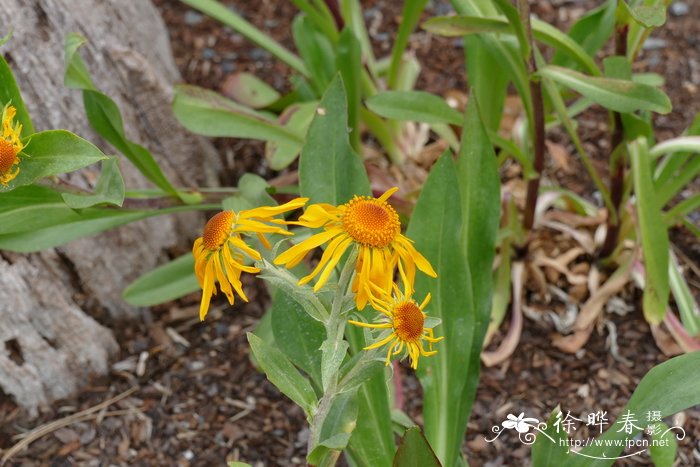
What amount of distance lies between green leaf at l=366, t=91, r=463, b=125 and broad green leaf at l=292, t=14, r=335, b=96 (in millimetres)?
416

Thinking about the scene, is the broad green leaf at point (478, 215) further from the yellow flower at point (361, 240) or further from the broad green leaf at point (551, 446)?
the yellow flower at point (361, 240)

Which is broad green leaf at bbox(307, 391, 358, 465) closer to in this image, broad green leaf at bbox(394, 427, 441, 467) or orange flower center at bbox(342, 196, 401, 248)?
broad green leaf at bbox(394, 427, 441, 467)

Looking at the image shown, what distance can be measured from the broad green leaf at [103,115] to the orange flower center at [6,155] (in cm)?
33

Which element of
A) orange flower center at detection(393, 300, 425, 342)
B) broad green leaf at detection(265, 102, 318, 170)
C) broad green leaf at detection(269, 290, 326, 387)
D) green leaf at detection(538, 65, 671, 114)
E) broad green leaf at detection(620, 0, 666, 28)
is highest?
broad green leaf at detection(620, 0, 666, 28)

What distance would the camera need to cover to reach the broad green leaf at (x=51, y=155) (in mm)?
1523

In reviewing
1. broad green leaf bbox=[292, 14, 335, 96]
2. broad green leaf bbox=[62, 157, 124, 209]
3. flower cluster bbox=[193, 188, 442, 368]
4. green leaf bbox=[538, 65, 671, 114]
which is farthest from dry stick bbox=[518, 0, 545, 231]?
broad green leaf bbox=[62, 157, 124, 209]

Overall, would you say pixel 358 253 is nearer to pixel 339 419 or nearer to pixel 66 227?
pixel 339 419

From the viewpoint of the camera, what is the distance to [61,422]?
7.01ft

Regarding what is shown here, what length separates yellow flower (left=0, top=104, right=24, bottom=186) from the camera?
4.77 ft

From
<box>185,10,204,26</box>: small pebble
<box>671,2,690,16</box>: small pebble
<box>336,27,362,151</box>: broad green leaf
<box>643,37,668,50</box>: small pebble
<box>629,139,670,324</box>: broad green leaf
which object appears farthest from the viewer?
<box>185,10,204,26</box>: small pebble

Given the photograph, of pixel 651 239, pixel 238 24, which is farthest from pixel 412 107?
pixel 238 24

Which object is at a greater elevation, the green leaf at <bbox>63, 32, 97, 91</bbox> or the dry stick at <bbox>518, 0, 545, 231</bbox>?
the green leaf at <bbox>63, 32, 97, 91</bbox>

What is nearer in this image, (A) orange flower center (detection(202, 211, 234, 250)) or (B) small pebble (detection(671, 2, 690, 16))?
(A) orange flower center (detection(202, 211, 234, 250))

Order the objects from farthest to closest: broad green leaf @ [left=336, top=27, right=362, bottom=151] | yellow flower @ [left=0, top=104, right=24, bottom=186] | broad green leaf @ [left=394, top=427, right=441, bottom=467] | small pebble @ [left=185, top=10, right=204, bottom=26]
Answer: small pebble @ [left=185, top=10, right=204, bottom=26] → broad green leaf @ [left=336, top=27, right=362, bottom=151] → yellow flower @ [left=0, top=104, right=24, bottom=186] → broad green leaf @ [left=394, top=427, right=441, bottom=467]
